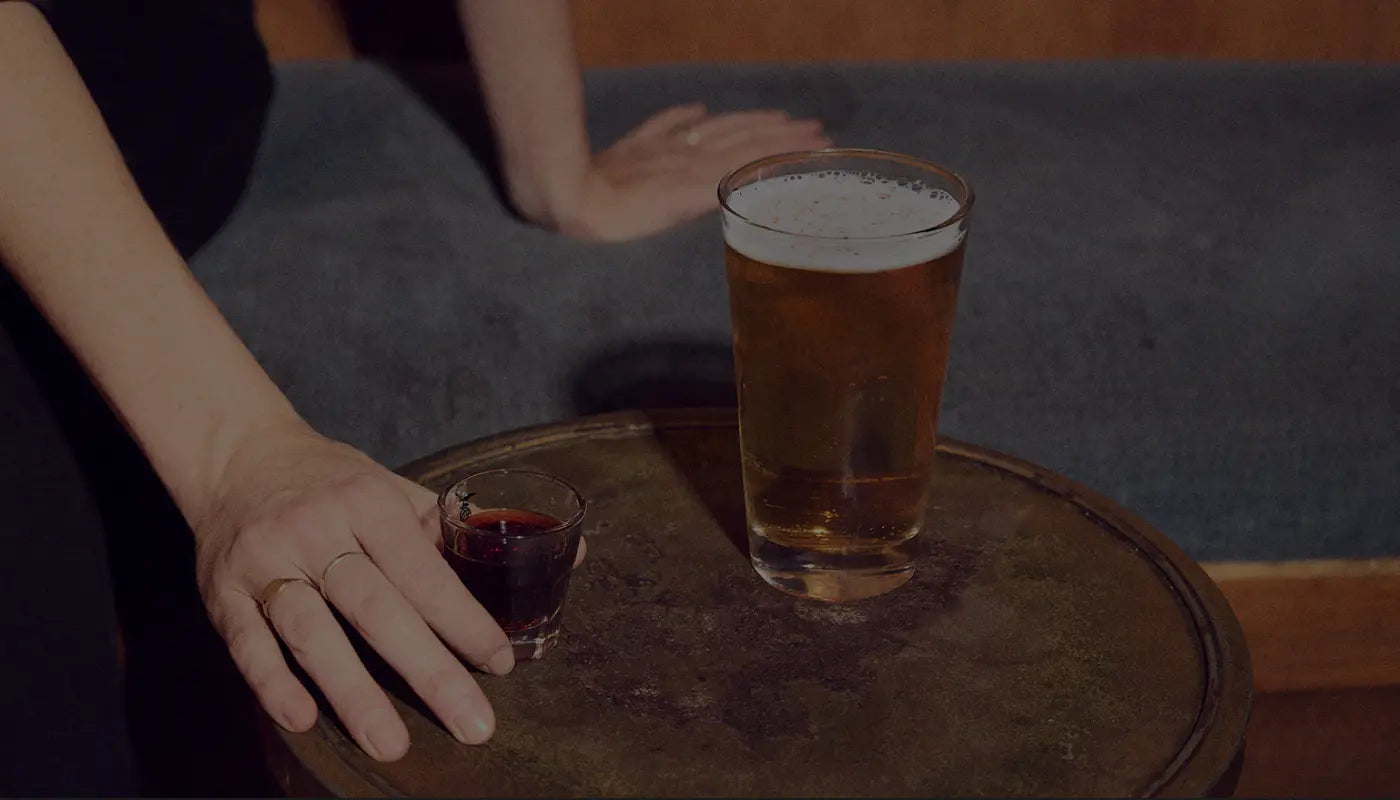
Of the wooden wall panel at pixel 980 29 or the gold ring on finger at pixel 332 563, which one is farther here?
the wooden wall panel at pixel 980 29

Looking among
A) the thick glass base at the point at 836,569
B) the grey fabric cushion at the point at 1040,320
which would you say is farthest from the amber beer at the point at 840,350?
the grey fabric cushion at the point at 1040,320

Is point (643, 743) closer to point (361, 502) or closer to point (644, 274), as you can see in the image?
point (361, 502)

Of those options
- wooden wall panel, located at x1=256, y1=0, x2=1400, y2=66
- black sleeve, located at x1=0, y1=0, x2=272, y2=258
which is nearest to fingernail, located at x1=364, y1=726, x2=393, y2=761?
black sleeve, located at x1=0, y1=0, x2=272, y2=258

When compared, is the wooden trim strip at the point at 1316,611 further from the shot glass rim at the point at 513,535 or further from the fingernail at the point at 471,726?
the fingernail at the point at 471,726

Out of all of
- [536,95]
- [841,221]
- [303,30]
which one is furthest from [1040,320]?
[303,30]

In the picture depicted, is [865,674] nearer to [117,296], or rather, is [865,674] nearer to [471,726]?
[471,726]

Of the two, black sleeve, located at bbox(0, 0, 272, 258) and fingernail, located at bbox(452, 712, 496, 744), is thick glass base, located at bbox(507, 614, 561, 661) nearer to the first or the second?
fingernail, located at bbox(452, 712, 496, 744)
